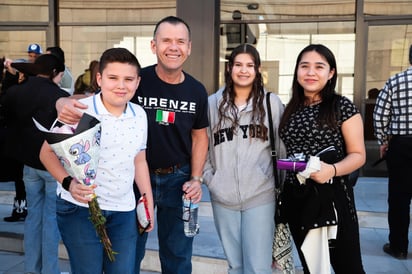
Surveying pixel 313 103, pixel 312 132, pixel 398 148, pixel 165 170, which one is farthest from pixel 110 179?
pixel 398 148

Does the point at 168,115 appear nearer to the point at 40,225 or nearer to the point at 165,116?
the point at 165,116

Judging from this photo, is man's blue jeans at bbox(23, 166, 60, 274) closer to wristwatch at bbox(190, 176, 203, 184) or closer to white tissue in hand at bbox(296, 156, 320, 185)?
wristwatch at bbox(190, 176, 203, 184)

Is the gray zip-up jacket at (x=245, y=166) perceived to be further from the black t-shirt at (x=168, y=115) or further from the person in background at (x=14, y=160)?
the person in background at (x=14, y=160)

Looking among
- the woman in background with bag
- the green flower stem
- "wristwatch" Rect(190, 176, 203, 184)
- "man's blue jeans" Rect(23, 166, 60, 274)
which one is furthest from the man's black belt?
"man's blue jeans" Rect(23, 166, 60, 274)

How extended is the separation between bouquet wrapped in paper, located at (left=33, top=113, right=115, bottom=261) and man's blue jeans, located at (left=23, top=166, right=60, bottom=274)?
1693 millimetres

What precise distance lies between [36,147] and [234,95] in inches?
69.8

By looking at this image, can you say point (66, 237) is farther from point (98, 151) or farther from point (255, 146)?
point (255, 146)

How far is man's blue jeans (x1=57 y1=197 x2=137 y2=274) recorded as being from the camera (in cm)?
222

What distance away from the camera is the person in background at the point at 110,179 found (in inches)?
87.5

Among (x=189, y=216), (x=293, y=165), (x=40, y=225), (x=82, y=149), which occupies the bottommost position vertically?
(x=40, y=225)

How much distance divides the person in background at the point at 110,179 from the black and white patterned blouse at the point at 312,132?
896 millimetres

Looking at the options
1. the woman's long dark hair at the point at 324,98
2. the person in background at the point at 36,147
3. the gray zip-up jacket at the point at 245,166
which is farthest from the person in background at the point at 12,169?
the woman's long dark hair at the point at 324,98

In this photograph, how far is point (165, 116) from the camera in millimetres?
2711

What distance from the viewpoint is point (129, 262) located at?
92.6 inches
